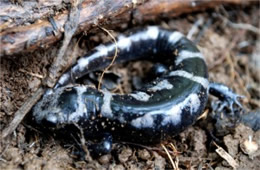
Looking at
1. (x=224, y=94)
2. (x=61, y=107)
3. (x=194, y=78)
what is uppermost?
(x=61, y=107)

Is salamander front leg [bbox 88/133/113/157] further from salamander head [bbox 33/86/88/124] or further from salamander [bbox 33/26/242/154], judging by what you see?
salamander head [bbox 33/86/88/124]

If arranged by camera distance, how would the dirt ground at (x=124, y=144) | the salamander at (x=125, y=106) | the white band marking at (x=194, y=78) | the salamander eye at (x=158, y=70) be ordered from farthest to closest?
the salamander eye at (x=158, y=70)
the white band marking at (x=194, y=78)
the salamander at (x=125, y=106)
the dirt ground at (x=124, y=144)

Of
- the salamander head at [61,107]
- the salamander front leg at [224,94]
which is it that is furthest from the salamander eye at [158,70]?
the salamander head at [61,107]

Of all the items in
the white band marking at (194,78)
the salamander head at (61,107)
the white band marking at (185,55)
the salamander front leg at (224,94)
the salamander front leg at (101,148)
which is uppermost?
the salamander head at (61,107)

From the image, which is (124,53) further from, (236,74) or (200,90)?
(236,74)

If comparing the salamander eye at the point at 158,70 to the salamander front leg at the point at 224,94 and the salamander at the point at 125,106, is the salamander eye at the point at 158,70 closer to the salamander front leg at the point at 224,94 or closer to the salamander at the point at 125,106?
the salamander at the point at 125,106

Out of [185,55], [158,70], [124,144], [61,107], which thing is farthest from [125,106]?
[185,55]

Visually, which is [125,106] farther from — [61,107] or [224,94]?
[224,94]

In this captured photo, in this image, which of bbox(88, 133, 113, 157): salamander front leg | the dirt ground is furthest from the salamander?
the dirt ground
